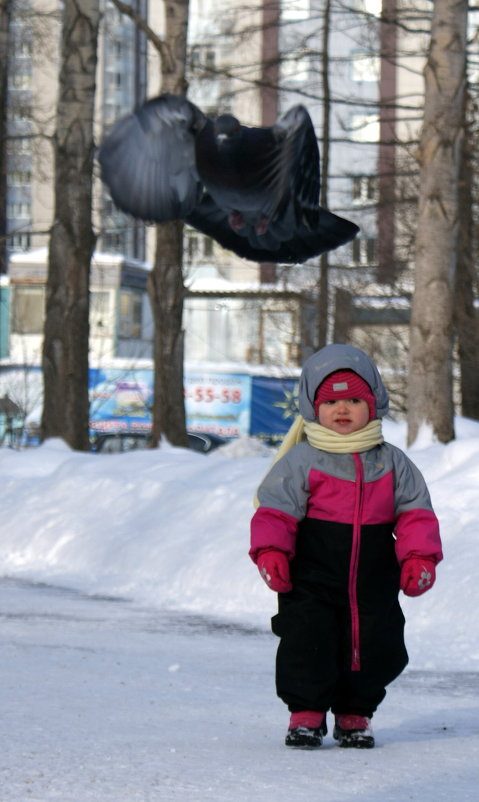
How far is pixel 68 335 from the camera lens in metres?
16.1

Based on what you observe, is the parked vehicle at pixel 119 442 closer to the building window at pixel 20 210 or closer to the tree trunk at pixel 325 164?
the tree trunk at pixel 325 164

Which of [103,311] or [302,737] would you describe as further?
[103,311]

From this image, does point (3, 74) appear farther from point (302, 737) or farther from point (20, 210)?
point (20, 210)

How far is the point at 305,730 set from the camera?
480cm

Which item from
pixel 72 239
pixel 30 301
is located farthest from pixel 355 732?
pixel 30 301

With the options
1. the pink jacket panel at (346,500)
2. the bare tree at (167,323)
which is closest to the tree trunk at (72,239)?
the bare tree at (167,323)

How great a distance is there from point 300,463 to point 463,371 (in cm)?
1682

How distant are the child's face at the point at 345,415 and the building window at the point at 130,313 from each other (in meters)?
53.0

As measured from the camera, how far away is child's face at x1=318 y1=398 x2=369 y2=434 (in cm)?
489

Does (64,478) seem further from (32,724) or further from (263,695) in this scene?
(32,724)

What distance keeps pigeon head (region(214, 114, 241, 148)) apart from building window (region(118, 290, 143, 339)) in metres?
47.1

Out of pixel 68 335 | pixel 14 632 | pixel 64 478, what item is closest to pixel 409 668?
pixel 14 632

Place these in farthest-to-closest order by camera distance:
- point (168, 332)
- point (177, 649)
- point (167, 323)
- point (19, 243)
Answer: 1. point (19, 243)
2. point (168, 332)
3. point (167, 323)
4. point (177, 649)

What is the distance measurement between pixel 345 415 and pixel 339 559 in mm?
451
